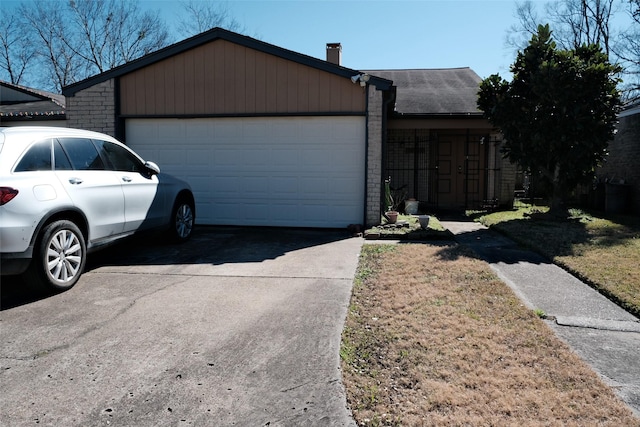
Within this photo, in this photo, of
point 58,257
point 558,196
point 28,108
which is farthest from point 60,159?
point 28,108

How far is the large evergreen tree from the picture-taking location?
1015 cm

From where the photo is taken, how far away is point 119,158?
6.65m

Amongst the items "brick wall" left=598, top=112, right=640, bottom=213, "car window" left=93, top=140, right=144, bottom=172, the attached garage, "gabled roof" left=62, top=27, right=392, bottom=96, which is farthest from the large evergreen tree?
"car window" left=93, top=140, right=144, bottom=172

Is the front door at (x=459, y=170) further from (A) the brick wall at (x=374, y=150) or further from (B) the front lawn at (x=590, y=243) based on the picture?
(A) the brick wall at (x=374, y=150)

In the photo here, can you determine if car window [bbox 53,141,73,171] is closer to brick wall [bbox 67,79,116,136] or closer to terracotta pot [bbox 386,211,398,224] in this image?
brick wall [bbox 67,79,116,136]

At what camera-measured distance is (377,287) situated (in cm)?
555

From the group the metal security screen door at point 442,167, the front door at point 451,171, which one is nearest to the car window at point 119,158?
the metal security screen door at point 442,167

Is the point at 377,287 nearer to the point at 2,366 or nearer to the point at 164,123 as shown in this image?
the point at 2,366

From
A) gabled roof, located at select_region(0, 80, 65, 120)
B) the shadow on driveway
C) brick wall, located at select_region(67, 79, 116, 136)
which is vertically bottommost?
the shadow on driveway

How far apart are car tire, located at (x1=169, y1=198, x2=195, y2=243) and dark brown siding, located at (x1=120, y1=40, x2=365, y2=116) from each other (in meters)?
2.61

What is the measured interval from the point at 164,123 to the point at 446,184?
9101 millimetres

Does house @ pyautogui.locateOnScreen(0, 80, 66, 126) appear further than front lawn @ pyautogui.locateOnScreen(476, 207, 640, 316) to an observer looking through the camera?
Yes

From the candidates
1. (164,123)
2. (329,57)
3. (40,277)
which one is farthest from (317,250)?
(329,57)

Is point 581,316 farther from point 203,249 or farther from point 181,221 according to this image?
point 181,221
